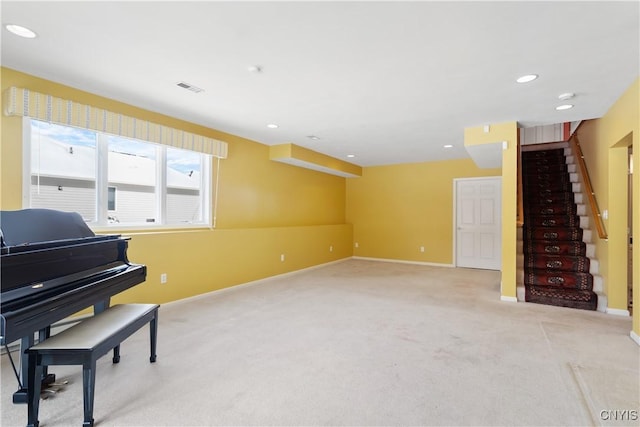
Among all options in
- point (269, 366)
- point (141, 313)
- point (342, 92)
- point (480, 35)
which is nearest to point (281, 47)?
point (342, 92)

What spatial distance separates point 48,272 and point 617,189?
207 inches

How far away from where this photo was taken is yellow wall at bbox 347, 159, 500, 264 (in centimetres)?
683

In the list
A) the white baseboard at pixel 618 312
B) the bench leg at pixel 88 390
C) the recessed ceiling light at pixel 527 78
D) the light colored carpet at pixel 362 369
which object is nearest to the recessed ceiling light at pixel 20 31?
the bench leg at pixel 88 390

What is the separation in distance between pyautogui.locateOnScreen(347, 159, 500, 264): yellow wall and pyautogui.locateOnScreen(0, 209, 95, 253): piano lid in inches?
243

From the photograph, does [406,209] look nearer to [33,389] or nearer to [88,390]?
[88,390]

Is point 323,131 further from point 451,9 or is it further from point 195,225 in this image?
point 451,9

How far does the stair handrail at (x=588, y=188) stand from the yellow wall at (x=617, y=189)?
3.5 inches

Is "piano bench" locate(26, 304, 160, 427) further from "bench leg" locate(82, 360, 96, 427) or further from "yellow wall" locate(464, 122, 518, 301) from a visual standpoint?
"yellow wall" locate(464, 122, 518, 301)

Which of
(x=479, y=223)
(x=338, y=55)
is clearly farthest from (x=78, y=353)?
(x=479, y=223)

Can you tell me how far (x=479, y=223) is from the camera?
21.5 ft

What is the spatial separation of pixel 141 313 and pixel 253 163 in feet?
11.2

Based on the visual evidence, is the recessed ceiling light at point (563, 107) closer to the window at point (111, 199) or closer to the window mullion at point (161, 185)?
the window mullion at point (161, 185)

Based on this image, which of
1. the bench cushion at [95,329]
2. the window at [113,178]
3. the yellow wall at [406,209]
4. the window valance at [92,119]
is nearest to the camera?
the bench cushion at [95,329]

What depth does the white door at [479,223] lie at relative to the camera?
6.36 metres
